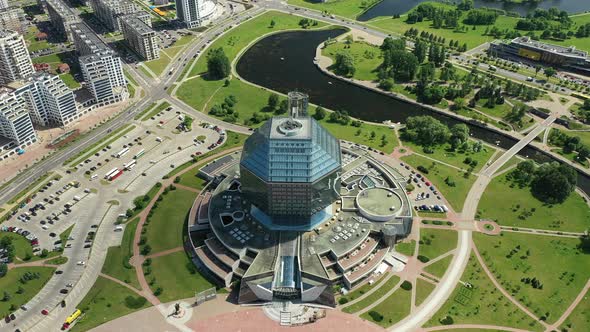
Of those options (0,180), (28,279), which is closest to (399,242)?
(28,279)

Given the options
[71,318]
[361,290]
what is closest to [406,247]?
[361,290]

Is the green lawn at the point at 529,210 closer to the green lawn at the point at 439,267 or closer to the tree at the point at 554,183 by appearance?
the tree at the point at 554,183

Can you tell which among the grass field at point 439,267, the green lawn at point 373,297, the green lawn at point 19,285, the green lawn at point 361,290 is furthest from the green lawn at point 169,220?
the grass field at point 439,267

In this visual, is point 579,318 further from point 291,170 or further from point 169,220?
point 169,220

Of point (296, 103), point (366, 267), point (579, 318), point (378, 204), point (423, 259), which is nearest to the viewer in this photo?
point (579, 318)

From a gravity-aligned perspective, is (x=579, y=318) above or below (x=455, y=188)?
below

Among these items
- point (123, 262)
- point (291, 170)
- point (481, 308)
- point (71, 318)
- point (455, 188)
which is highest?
point (291, 170)
